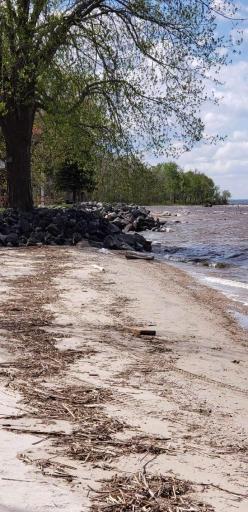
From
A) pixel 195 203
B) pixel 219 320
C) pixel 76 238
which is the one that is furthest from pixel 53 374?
pixel 195 203

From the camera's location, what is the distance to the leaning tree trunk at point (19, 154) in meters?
22.5

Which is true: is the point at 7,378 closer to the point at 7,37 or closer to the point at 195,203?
the point at 7,37

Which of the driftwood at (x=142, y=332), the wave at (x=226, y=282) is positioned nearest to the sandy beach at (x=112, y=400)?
the driftwood at (x=142, y=332)

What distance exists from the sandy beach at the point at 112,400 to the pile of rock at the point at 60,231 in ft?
34.4

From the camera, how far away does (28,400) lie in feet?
13.7

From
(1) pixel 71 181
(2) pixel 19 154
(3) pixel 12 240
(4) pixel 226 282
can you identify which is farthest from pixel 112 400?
(1) pixel 71 181

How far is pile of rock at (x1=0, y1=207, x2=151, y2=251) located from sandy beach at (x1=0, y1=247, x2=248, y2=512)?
1049 cm

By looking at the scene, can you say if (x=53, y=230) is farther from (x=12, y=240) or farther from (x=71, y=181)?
(x=71, y=181)

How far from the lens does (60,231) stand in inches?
830

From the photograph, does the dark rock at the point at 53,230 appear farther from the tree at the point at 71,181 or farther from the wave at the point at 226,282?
the tree at the point at 71,181

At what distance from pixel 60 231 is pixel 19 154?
3.89 metres

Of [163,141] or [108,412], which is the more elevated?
[163,141]

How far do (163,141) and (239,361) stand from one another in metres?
17.2

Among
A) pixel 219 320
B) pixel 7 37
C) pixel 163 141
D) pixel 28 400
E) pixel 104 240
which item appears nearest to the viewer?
pixel 28 400
